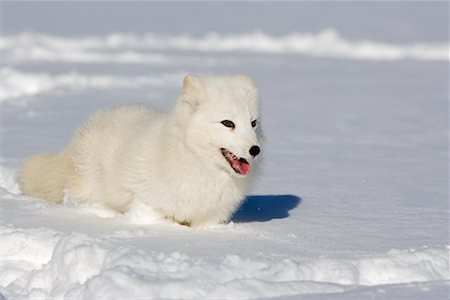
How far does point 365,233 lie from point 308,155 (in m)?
2.47

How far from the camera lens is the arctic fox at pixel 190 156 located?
4031 mm

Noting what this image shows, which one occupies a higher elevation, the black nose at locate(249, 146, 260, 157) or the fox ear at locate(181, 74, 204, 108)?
the fox ear at locate(181, 74, 204, 108)

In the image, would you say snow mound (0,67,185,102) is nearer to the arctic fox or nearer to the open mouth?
the arctic fox

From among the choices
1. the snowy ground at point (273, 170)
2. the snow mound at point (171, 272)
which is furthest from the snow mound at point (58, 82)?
the snow mound at point (171, 272)

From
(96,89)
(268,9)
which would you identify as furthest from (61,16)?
(96,89)

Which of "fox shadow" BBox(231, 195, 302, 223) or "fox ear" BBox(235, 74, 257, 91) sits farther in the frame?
"fox shadow" BBox(231, 195, 302, 223)

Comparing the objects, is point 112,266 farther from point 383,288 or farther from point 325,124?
point 325,124

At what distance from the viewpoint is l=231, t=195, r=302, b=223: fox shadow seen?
4618 mm

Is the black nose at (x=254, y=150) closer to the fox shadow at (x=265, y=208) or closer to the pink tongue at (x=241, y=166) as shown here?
the pink tongue at (x=241, y=166)

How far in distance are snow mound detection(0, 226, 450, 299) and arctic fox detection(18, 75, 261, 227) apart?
0.51 m

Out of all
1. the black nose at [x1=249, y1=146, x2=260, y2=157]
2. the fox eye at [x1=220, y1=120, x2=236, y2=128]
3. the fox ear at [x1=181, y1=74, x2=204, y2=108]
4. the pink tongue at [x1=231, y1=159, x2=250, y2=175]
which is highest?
the fox ear at [x1=181, y1=74, x2=204, y2=108]

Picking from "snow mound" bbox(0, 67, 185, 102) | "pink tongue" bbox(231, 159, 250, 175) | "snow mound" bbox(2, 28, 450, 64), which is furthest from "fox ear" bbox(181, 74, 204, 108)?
"snow mound" bbox(2, 28, 450, 64)

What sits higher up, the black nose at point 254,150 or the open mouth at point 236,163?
the black nose at point 254,150

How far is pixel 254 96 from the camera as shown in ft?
13.6
